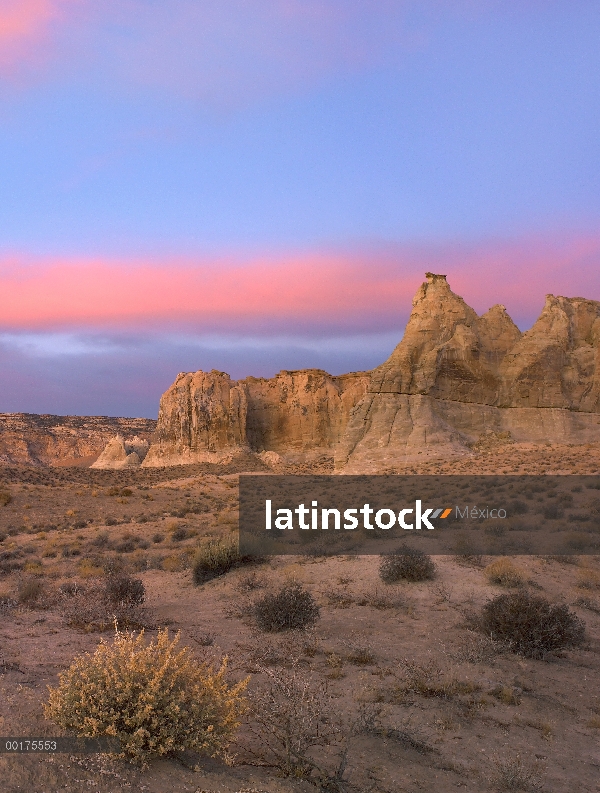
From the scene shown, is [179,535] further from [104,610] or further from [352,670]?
[352,670]

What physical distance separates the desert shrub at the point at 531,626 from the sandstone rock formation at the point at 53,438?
8060cm

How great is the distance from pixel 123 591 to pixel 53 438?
87372mm

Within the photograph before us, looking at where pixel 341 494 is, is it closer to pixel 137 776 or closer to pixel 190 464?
pixel 137 776

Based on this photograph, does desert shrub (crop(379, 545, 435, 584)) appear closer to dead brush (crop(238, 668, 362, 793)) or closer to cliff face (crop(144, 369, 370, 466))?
dead brush (crop(238, 668, 362, 793))

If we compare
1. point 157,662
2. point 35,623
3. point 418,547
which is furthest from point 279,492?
point 157,662

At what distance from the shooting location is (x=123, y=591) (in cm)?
972

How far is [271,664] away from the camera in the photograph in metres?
7.11

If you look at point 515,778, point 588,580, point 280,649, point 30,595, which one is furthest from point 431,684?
point 30,595

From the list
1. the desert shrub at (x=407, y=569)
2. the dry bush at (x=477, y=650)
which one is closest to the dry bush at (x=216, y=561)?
the desert shrub at (x=407, y=569)

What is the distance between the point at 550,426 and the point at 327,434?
29498 millimetres

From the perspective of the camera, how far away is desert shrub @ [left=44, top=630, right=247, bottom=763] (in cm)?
404

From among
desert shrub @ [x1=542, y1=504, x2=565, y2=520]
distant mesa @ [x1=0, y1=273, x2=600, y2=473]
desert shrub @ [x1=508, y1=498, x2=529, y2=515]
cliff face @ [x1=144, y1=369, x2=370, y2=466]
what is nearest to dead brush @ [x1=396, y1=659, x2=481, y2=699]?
desert shrub @ [x1=542, y1=504, x2=565, y2=520]

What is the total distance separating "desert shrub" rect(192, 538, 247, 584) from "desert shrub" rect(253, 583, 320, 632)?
3.98 metres

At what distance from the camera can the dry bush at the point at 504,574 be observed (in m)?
10.8
